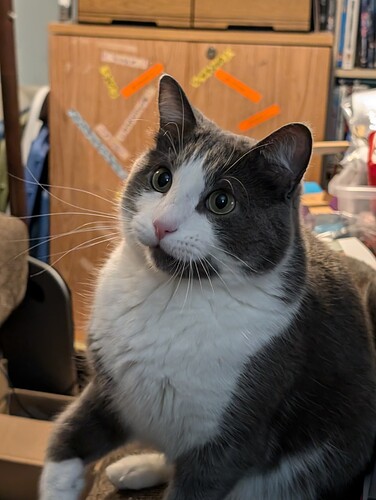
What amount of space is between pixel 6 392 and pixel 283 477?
33.7 inches

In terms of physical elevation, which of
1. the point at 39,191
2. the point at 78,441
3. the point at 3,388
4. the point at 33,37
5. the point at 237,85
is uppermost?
the point at 33,37

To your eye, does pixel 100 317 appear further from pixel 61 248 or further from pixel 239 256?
pixel 61 248

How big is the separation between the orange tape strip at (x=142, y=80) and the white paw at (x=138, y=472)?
141cm

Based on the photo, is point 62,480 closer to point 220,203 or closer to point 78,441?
point 78,441

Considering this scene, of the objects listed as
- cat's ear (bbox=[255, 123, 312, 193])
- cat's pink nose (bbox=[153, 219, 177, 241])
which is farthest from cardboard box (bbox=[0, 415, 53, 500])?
cat's ear (bbox=[255, 123, 312, 193])

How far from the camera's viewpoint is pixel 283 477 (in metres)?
0.97

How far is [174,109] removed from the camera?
92 cm

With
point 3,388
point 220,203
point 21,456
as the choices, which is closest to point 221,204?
point 220,203

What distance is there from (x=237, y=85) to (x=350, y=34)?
0.47 m

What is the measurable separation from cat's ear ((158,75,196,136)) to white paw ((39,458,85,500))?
0.51m

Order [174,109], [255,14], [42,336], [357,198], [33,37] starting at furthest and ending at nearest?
[33,37] → [255,14] → [42,336] → [357,198] → [174,109]

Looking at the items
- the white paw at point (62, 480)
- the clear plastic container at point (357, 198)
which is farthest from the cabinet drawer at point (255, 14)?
the white paw at point (62, 480)

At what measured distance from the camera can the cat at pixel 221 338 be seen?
0.83m

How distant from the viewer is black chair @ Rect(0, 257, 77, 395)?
165 cm
